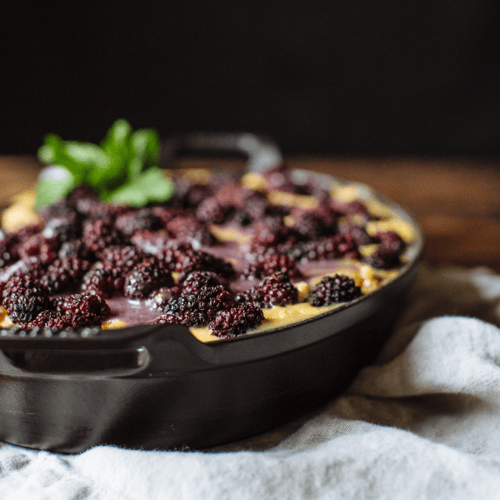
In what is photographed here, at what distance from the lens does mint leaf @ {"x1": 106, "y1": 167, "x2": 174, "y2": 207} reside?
1779 mm

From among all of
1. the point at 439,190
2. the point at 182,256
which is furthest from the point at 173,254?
the point at 439,190

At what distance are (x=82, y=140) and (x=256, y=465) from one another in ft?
11.6

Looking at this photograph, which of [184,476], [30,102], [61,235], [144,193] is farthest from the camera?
[30,102]

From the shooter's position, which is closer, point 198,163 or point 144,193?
point 144,193

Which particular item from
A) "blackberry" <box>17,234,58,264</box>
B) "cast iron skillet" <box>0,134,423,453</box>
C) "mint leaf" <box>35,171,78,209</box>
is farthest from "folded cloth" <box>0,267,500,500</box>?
"mint leaf" <box>35,171,78,209</box>

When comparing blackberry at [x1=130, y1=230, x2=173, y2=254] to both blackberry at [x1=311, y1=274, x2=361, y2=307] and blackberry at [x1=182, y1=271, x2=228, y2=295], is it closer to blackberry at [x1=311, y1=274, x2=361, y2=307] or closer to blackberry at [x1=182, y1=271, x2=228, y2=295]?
blackberry at [x1=182, y1=271, x2=228, y2=295]

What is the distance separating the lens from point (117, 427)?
3.50 feet

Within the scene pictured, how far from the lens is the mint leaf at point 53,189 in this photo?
1.76 metres

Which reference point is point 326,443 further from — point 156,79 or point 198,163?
point 156,79

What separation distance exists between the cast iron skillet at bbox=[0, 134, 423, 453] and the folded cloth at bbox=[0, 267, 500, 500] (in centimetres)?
6

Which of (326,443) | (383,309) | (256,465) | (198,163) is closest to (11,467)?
(256,465)

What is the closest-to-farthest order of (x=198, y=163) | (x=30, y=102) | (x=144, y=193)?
(x=144, y=193) < (x=198, y=163) < (x=30, y=102)

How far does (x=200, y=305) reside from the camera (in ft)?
3.77

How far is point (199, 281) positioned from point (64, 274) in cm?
38
